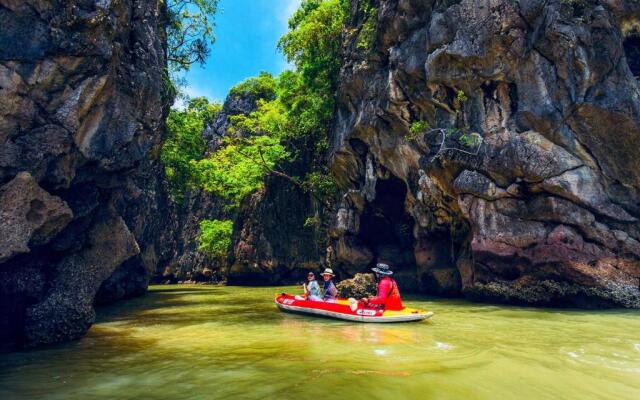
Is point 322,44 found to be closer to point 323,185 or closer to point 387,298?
point 323,185

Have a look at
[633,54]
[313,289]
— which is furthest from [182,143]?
[633,54]

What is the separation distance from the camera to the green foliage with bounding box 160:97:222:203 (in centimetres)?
2049

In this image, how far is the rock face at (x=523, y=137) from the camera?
12.1m

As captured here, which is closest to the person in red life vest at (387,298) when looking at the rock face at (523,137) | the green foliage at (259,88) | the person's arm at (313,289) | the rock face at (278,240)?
the person's arm at (313,289)

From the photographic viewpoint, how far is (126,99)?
10094 mm

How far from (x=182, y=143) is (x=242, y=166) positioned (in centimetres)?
523

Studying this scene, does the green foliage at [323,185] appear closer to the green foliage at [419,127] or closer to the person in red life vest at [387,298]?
the green foliage at [419,127]

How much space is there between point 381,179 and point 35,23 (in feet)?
46.2

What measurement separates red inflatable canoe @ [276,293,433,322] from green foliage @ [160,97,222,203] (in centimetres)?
1172

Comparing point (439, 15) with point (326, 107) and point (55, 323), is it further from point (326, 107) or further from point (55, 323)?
point (55, 323)

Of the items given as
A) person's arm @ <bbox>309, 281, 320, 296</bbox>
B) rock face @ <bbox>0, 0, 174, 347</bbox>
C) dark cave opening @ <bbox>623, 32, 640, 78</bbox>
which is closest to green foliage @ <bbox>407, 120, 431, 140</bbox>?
dark cave opening @ <bbox>623, 32, 640, 78</bbox>

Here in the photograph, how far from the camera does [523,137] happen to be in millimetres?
12906

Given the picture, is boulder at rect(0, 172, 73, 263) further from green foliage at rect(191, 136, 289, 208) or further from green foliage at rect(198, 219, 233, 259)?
green foliage at rect(198, 219, 233, 259)

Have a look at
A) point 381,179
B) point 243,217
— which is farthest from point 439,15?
point 243,217
